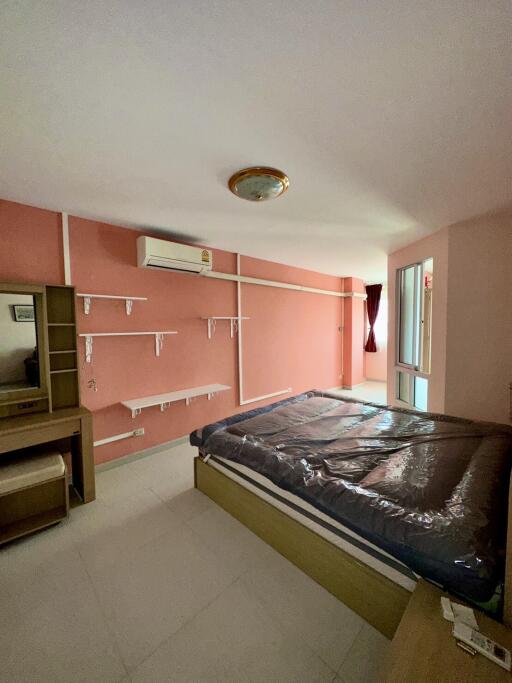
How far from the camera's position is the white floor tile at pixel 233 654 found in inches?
42.3

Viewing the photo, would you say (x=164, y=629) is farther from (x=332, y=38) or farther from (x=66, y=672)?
(x=332, y=38)

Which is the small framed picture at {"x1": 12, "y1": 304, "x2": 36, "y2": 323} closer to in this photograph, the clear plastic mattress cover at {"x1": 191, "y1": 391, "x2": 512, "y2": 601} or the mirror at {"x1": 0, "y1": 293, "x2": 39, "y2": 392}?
the mirror at {"x1": 0, "y1": 293, "x2": 39, "y2": 392}

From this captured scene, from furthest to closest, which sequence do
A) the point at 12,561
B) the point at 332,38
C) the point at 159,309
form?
the point at 159,309 → the point at 12,561 → the point at 332,38

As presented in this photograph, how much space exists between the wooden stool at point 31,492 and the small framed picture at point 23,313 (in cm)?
98

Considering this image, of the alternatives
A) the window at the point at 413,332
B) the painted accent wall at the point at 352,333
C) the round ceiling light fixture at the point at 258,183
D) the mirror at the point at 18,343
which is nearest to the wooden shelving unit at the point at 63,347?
the mirror at the point at 18,343

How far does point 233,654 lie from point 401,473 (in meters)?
1.16

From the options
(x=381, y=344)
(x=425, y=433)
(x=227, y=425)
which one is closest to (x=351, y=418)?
(x=425, y=433)

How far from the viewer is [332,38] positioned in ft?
2.95

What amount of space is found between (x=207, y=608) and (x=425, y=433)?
1.81 meters

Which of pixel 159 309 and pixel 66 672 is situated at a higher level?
pixel 159 309

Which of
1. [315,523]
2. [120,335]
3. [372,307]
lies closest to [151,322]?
[120,335]

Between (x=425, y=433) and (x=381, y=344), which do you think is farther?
(x=381, y=344)

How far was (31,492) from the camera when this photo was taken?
1.94m

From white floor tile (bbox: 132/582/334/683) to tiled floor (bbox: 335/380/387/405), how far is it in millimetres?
4030
